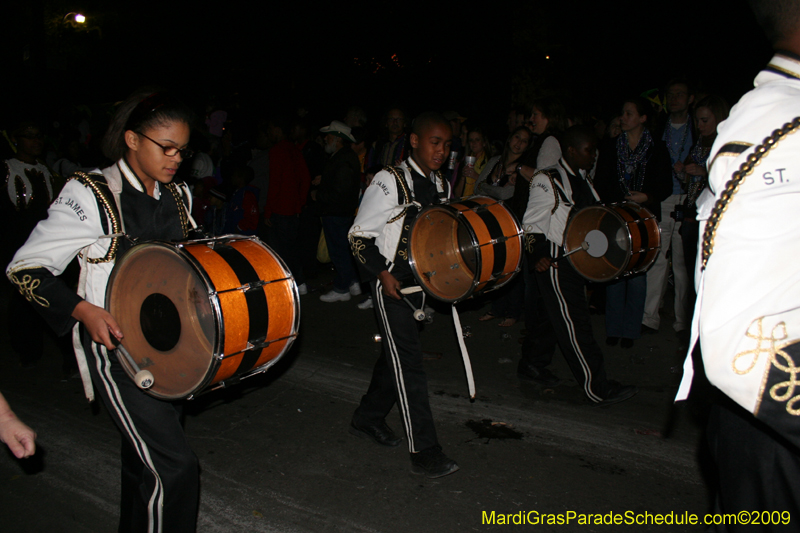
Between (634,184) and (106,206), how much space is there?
521cm

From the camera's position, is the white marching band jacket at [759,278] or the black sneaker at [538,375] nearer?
the white marching band jacket at [759,278]

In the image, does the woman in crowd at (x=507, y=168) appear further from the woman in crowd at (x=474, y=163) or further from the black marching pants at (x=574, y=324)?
the black marching pants at (x=574, y=324)

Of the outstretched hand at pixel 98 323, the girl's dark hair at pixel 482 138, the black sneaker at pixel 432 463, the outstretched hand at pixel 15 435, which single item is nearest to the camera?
the outstretched hand at pixel 15 435

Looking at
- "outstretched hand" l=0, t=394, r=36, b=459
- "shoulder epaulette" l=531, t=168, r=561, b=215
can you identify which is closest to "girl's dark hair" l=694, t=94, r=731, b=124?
"shoulder epaulette" l=531, t=168, r=561, b=215

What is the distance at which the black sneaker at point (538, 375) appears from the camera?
194 inches

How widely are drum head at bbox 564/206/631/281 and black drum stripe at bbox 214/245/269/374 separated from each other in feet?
9.07

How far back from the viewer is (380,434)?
12.9ft

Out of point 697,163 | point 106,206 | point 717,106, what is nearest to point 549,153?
point 697,163

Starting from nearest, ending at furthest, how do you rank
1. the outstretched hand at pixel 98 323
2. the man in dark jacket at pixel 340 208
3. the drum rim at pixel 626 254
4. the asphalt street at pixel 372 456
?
the outstretched hand at pixel 98 323 → the asphalt street at pixel 372 456 → the drum rim at pixel 626 254 → the man in dark jacket at pixel 340 208

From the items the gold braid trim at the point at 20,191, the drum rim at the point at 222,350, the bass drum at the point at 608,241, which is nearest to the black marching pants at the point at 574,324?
the bass drum at the point at 608,241

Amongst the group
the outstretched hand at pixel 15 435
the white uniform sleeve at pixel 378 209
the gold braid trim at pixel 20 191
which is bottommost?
the outstretched hand at pixel 15 435

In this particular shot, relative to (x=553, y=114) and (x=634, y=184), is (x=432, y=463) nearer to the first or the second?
(x=553, y=114)

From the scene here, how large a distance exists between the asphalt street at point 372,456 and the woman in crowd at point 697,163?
1244mm

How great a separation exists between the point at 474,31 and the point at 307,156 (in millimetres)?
9146
